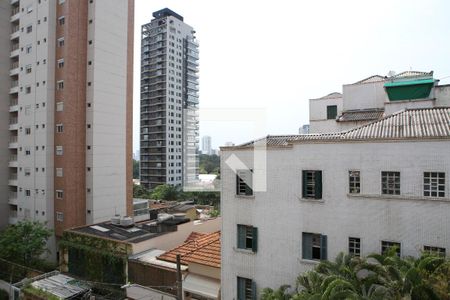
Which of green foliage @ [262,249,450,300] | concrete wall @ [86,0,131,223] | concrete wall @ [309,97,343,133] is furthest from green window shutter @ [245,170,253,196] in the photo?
concrete wall @ [86,0,131,223]

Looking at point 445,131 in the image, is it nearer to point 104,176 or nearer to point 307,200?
point 307,200

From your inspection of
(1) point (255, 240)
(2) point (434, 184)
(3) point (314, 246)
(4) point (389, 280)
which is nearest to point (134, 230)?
(1) point (255, 240)

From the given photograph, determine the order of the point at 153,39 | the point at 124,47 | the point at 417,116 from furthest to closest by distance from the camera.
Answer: the point at 153,39, the point at 124,47, the point at 417,116

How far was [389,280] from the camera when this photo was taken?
8.52 meters

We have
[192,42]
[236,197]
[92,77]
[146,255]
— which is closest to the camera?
[236,197]

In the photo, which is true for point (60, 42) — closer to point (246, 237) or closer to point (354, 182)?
point (246, 237)

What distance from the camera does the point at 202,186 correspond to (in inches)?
831

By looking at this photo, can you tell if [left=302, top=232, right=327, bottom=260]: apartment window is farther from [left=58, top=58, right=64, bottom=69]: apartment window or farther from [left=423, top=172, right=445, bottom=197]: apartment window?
[left=58, top=58, right=64, bottom=69]: apartment window

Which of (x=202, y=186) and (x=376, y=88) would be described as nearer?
(x=376, y=88)

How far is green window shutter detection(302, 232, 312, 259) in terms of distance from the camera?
12039 millimetres

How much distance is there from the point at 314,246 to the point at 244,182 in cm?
380

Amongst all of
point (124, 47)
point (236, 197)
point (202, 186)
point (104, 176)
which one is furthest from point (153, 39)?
point (236, 197)

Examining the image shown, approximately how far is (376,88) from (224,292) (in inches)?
566

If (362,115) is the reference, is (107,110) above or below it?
above
